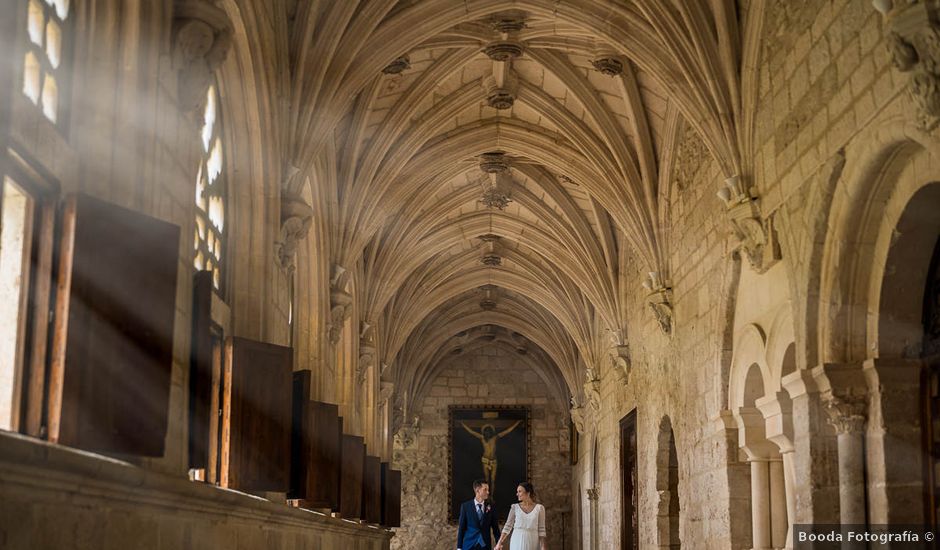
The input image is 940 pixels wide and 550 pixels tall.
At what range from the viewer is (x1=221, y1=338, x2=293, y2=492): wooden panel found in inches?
275

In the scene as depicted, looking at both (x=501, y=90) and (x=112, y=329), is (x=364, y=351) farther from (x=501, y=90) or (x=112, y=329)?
(x=112, y=329)

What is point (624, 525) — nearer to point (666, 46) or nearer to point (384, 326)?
point (384, 326)

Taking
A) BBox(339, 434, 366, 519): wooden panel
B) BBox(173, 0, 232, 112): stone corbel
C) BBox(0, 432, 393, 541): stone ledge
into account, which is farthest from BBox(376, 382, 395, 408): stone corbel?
BBox(173, 0, 232, 112): stone corbel

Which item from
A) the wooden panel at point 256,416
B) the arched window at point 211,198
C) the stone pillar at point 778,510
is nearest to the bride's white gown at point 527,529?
the stone pillar at point 778,510

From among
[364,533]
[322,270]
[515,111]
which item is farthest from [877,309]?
[364,533]

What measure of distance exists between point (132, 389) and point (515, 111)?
33.6 feet

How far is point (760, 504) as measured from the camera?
28.8 feet

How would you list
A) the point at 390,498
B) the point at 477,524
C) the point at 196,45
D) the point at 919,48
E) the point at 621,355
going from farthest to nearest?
the point at 390,498, the point at 621,355, the point at 477,524, the point at 196,45, the point at 919,48

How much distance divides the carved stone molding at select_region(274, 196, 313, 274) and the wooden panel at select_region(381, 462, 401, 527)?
29.9 feet

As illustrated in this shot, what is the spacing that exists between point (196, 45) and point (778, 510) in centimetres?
576

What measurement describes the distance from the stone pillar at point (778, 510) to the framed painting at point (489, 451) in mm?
18096

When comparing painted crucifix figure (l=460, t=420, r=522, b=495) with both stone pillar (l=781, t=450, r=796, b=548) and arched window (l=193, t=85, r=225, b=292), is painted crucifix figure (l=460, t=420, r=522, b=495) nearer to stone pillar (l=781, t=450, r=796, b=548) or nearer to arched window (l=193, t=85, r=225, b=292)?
stone pillar (l=781, t=450, r=796, b=548)

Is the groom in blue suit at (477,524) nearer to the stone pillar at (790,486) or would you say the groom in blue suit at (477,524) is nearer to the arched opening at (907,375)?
the stone pillar at (790,486)

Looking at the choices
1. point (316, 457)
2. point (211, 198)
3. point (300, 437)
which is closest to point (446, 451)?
point (316, 457)
